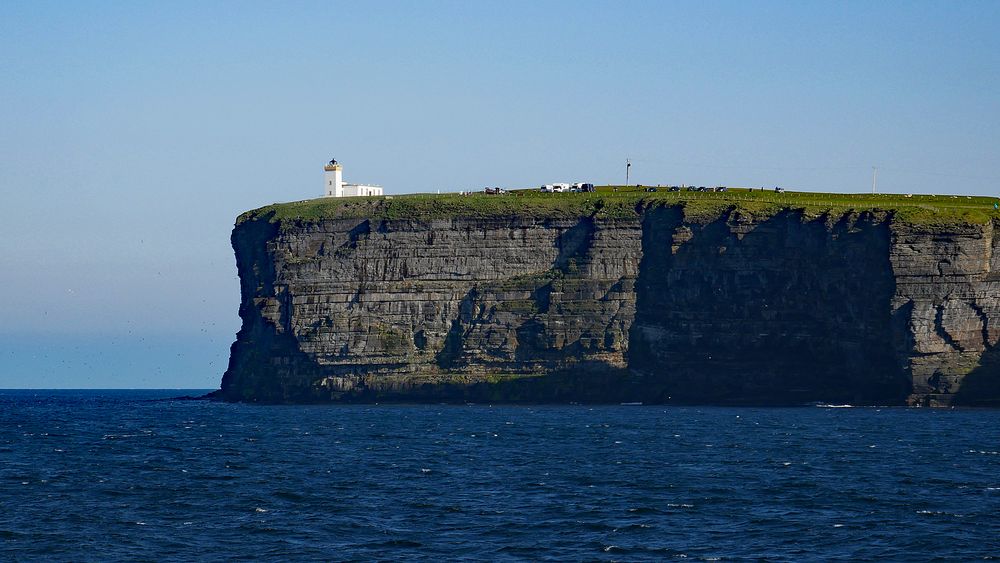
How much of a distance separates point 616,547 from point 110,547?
19.6 meters

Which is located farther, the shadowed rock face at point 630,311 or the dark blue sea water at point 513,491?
Answer: the shadowed rock face at point 630,311

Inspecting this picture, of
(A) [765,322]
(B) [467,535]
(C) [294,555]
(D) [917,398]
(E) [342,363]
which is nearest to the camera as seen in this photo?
(C) [294,555]

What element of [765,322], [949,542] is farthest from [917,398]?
[949,542]

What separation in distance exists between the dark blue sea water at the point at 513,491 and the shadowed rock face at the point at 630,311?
21938 mm

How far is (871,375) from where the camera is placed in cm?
13388

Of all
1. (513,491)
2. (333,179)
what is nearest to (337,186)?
(333,179)

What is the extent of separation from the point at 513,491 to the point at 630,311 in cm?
7900

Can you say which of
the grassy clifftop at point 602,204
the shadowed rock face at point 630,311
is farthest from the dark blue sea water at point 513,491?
the grassy clifftop at point 602,204

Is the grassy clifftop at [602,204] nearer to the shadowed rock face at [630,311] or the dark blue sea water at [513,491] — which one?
the shadowed rock face at [630,311]

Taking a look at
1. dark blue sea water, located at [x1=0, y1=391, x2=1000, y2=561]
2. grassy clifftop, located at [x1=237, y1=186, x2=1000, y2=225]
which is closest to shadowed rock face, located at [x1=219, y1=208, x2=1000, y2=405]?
grassy clifftop, located at [x1=237, y1=186, x2=1000, y2=225]

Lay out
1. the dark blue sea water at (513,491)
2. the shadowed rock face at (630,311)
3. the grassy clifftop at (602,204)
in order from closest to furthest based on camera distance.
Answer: the dark blue sea water at (513,491) → the shadowed rock face at (630,311) → the grassy clifftop at (602,204)

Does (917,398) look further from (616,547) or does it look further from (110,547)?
(110,547)

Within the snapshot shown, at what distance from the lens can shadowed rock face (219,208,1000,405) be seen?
5123 inches

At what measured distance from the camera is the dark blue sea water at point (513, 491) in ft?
169
